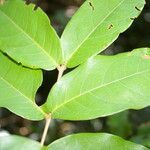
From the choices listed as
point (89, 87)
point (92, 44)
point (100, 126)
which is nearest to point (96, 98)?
point (89, 87)

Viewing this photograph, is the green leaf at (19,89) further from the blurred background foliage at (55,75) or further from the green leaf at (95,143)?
the blurred background foliage at (55,75)

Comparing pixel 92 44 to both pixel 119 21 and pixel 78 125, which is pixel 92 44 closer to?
pixel 119 21

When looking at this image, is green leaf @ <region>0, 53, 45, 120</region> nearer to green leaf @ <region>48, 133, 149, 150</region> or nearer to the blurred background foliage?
green leaf @ <region>48, 133, 149, 150</region>

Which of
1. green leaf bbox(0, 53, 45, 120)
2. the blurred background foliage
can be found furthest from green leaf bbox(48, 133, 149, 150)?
the blurred background foliage

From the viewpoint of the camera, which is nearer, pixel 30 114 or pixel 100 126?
pixel 30 114

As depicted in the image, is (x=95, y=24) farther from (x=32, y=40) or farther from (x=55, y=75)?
(x=55, y=75)

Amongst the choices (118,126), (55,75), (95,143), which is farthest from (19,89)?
(55,75)

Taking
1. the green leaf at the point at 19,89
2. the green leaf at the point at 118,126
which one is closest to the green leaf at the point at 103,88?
the green leaf at the point at 19,89
